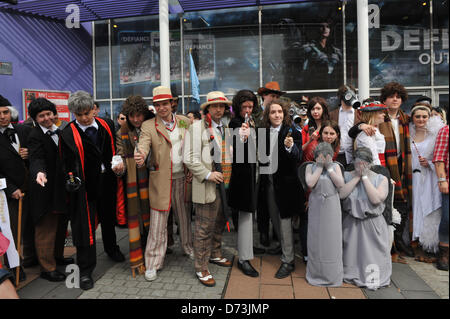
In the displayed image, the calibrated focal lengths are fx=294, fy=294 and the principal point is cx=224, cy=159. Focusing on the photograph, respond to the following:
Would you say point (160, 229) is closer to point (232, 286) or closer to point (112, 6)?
point (232, 286)

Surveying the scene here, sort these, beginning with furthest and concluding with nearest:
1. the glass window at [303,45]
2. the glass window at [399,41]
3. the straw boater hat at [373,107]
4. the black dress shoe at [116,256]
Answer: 1. the glass window at [303,45]
2. the glass window at [399,41]
3. the black dress shoe at [116,256]
4. the straw boater hat at [373,107]

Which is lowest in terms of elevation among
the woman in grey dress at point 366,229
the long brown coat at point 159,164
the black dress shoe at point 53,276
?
the black dress shoe at point 53,276

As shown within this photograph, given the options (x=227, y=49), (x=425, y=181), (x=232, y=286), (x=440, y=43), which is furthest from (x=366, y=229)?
(x=440, y=43)

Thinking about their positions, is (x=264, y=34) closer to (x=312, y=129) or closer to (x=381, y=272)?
(x=312, y=129)

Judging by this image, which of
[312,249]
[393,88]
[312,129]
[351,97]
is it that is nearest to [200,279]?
[312,249]

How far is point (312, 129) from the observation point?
11.9 ft

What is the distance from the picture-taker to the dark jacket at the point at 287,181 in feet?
9.99

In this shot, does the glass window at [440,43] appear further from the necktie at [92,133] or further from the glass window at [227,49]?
the necktie at [92,133]

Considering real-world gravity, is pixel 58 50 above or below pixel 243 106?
above

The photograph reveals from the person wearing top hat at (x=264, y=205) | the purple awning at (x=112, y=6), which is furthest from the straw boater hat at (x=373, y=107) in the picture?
the purple awning at (x=112, y=6)

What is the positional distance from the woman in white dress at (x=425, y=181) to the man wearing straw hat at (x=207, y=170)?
88.3 inches

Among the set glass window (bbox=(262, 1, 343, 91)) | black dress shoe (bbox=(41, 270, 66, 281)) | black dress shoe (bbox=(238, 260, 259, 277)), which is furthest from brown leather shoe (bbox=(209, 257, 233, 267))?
glass window (bbox=(262, 1, 343, 91))
